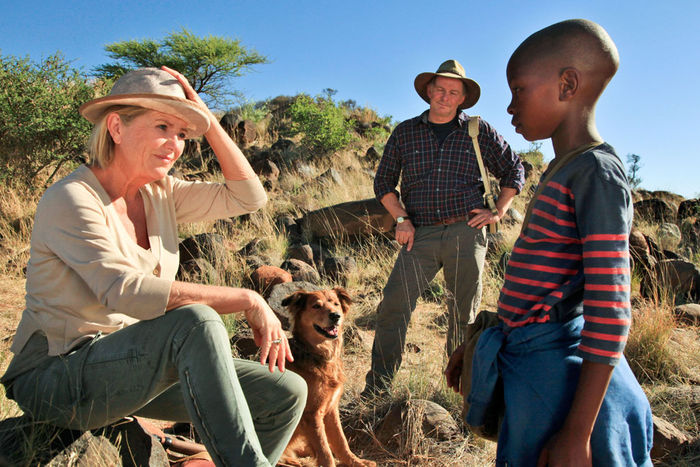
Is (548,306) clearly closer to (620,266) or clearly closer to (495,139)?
(620,266)

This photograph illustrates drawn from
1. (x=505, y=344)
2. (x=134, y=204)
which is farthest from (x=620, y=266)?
(x=134, y=204)

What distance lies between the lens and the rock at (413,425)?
139 inches

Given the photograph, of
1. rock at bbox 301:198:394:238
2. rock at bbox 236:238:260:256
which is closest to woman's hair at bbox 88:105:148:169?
rock at bbox 236:238:260:256

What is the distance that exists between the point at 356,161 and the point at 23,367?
14.2m

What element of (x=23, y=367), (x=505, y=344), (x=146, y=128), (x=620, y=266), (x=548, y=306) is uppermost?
(x=146, y=128)

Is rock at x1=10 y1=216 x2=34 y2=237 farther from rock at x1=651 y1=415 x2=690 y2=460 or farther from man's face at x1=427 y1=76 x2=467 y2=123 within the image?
rock at x1=651 y1=415 x2=690 y2=460

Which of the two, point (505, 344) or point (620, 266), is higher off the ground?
point (620, 266)

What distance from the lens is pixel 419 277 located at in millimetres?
4316

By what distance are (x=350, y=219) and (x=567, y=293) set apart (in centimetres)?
783

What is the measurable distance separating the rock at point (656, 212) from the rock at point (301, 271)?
26.5 ft

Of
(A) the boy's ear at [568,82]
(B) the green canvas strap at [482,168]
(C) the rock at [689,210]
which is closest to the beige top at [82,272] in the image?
(A) the boy's ear at [568,82]

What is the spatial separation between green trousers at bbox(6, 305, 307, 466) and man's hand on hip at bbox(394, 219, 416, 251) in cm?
238

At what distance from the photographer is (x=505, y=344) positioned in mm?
1727

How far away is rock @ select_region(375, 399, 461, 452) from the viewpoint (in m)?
3.52
